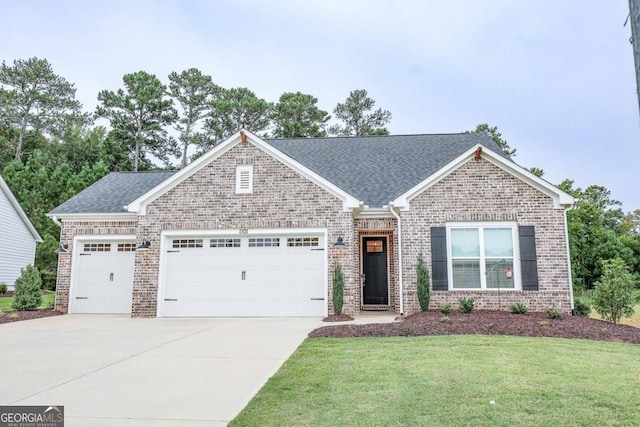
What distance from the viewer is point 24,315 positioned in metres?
12.3

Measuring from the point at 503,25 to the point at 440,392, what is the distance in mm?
11908

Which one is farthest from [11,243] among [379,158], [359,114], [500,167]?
[359,114]

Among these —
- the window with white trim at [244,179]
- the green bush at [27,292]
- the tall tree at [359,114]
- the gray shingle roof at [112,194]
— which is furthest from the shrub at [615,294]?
the tall tree at [359,114]

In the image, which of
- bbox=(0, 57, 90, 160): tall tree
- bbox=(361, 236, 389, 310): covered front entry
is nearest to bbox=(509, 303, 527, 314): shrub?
bbox=(361, 236, 389, 310): covered front entry

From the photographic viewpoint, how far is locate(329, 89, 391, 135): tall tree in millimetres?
41125

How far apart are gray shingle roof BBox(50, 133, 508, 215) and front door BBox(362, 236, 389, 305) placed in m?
1.54

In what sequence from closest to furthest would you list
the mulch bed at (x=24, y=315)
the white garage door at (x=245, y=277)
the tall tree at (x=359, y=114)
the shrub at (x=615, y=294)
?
the shrub at (x=615, y=294)
the mulch bed at (x=24, y=315)
the white garage door at (x=245, y=277)
the tall tree at (x=359, y=114)

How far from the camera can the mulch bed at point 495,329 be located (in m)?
8.34

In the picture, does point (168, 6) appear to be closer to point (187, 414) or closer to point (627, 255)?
point (187, 414)

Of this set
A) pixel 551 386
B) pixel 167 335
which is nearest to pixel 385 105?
pixel 167 335

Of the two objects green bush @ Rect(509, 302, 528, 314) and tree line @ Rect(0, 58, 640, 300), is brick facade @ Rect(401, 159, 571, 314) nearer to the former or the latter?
green bush @ Rect(509, 302, 528, 314)

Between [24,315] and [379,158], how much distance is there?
39.7ft

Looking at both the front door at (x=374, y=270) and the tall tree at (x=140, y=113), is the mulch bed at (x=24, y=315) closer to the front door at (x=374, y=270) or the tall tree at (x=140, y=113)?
the front door at (x=374, y=270)

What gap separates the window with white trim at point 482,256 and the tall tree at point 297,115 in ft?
86.2
